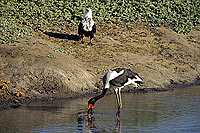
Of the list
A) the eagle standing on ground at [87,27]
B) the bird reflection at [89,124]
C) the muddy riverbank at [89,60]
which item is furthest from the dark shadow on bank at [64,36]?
the bird reflection at [89,124]

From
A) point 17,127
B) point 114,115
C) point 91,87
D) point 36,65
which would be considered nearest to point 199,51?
point 91,87

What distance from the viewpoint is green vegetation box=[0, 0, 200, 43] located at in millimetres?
27312

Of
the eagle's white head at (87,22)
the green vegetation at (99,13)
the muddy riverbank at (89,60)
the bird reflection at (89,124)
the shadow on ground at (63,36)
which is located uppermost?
the green vegetation at (99,13)

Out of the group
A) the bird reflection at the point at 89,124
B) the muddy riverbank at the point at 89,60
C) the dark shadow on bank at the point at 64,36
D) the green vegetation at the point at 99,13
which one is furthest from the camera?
the green vegetation at the point at 99,13

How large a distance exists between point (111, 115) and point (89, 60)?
8.25m

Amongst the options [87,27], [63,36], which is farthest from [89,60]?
[63,36]

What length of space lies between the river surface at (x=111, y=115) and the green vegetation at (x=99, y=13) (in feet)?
31.8

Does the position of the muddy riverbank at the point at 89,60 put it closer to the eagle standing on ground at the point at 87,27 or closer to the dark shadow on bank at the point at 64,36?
the dark shadow on bank at the point at 64,36

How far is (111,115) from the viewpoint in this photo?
14.1 meters

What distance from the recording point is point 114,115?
46.3 ft

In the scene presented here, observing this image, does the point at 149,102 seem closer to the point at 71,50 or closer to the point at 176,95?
the point at 176,95

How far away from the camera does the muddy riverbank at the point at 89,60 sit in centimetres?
1789

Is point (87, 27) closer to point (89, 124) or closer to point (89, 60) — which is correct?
point (89, 60)

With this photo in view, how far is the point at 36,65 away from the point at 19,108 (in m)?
3.63
